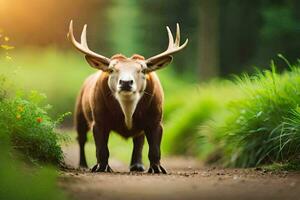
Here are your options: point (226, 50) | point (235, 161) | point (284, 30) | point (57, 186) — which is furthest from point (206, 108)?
point (226, 50)

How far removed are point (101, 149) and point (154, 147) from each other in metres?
0.66

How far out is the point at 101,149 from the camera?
32.4 ft

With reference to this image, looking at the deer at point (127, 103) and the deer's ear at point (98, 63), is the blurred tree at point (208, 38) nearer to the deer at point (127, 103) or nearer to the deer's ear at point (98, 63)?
the deer at point (127, 103)

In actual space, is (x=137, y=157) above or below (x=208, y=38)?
below

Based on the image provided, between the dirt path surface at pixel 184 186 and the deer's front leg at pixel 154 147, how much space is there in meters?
0.89

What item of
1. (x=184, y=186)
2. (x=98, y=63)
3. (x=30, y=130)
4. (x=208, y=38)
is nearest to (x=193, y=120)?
(x=98, y=63)

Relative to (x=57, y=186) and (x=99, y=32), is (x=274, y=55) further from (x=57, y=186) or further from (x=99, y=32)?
(x=57, y=186)

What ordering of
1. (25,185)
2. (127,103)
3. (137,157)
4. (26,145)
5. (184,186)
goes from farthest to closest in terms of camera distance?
(137,157)
(127,103)
(26,145)
(184,186)
(25,185)

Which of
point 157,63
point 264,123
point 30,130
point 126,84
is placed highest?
point 157,63

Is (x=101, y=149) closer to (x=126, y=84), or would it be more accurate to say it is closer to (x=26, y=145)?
(x=126, y=84)

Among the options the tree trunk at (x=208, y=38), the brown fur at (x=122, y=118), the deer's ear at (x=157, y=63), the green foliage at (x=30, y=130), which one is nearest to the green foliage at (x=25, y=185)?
the green foliage at (x=30, y=130)

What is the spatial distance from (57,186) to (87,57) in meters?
3.22

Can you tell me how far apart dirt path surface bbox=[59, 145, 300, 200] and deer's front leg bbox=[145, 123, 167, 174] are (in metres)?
0.89

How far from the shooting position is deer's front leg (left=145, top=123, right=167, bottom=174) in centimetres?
977
